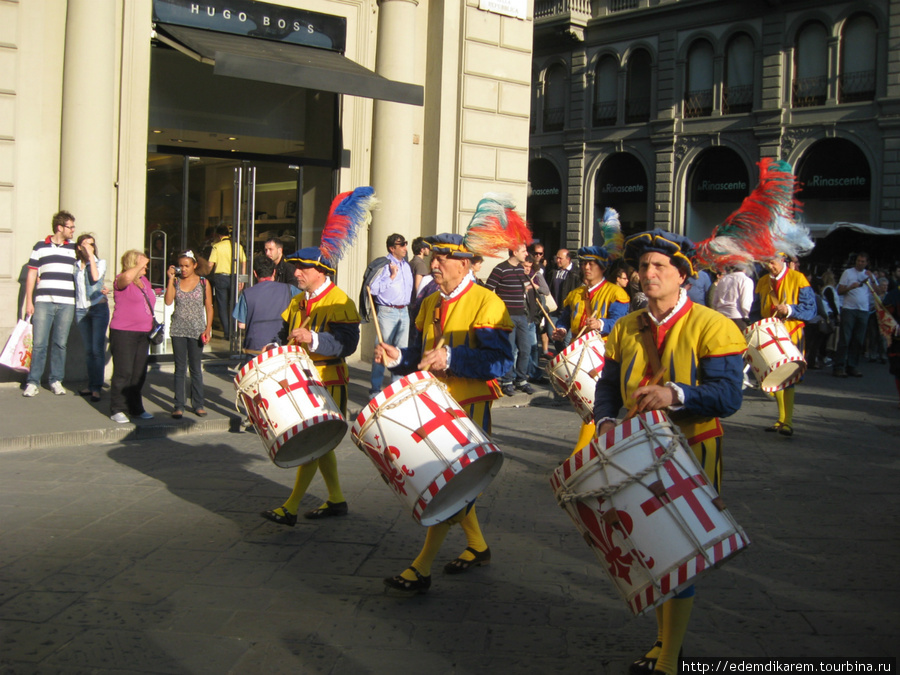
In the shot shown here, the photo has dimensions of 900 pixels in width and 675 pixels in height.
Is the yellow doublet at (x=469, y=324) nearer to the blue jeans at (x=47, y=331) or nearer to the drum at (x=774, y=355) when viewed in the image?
the drum at (x=774, y=355)

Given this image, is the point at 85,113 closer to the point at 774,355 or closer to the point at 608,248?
the point at 608,248

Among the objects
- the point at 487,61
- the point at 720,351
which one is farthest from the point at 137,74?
the point at 720,351

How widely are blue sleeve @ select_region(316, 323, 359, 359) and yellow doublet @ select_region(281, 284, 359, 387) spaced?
3 centimetres

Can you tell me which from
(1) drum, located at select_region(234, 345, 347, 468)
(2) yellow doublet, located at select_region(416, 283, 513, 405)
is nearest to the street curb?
(1) drum, located at select_region(234, 345, 347, 468)

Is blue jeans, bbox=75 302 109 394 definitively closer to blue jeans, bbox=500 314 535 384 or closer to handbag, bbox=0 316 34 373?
handbag, bbox=0 316 34 373

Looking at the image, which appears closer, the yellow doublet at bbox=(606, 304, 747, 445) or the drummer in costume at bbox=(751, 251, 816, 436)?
the yellow doublet at bbox=(606, 304, 747, 445)

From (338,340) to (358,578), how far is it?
162 cm

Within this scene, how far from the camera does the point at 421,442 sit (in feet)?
13.6

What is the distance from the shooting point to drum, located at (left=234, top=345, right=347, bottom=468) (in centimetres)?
517

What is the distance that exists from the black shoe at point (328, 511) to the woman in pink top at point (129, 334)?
3.63 metres

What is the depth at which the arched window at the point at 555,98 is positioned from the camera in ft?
116

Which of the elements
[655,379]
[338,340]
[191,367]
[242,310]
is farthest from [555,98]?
[655,379]

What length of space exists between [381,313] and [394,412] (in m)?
6.85

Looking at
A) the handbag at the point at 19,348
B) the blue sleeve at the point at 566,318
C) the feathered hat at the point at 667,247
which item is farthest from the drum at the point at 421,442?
the handbag at the point at 19,348
